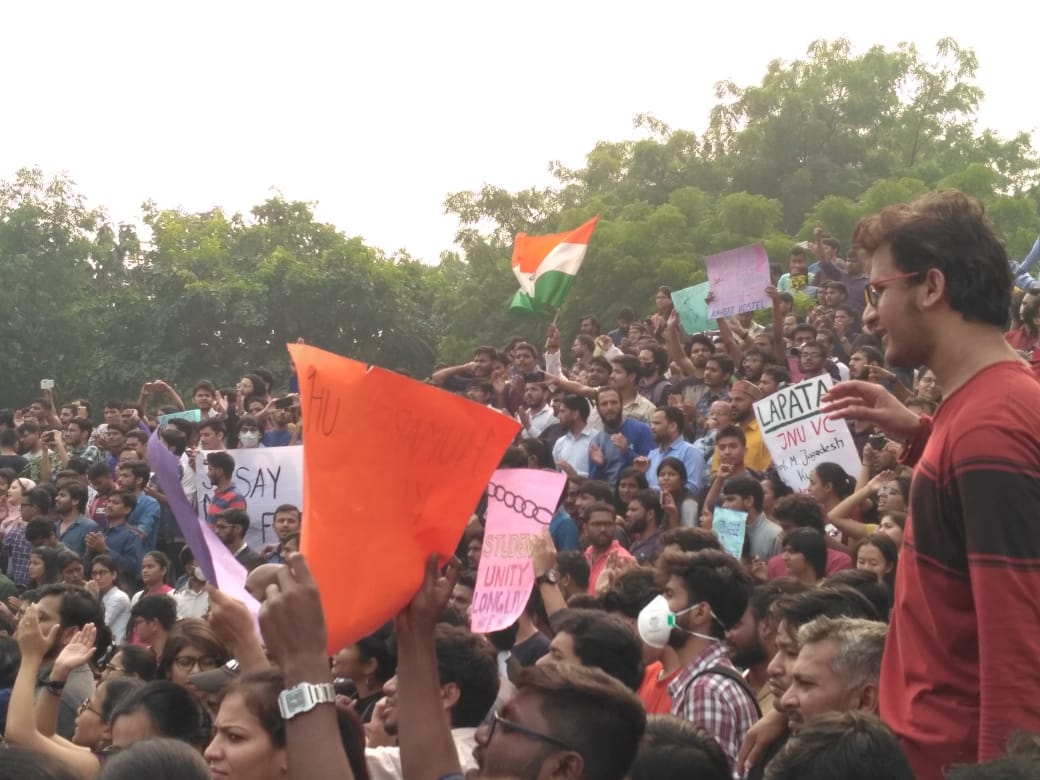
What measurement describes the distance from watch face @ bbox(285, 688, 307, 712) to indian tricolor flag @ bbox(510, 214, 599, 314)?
11.7 meters

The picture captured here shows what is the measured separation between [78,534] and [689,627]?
8.31 metres

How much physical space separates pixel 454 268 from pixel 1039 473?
4387cm

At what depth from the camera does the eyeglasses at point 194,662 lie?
606 cm

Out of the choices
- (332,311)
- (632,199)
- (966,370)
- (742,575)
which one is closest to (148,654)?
(742,575)

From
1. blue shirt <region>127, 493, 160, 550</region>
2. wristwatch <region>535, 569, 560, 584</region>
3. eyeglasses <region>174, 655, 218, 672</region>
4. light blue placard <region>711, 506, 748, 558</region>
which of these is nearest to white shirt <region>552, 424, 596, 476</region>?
light blue placard <region>711, 506, 748, 558</region>

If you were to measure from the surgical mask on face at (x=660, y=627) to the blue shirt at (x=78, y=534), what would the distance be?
26.4ft

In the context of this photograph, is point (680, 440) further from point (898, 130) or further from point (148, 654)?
point (898, 130)

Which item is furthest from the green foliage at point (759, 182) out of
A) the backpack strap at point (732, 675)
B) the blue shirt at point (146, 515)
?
the backpack strap at point (732, 675)

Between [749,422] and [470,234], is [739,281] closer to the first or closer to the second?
[749,422]

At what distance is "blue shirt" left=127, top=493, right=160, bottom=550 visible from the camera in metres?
12.9

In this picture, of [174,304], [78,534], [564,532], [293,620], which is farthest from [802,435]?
[174,304]

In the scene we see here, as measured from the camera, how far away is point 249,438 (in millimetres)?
14820

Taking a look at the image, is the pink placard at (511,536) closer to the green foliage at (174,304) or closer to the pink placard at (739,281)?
the pink placard at (739,281)

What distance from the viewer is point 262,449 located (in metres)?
11.1
